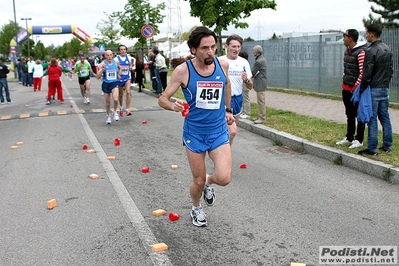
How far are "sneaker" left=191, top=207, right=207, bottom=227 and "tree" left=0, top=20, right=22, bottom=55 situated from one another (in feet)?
303

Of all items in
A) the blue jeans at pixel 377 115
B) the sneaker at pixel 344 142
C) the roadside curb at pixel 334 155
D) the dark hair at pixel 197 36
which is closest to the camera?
the dark hair at pixel 197 36

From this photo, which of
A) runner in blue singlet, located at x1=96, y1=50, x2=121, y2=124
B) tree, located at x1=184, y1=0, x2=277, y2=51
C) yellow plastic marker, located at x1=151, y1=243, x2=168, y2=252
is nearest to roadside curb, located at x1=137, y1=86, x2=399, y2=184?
yellow plastic marker, located at x1=151, y1=243, x2=168, y2=252

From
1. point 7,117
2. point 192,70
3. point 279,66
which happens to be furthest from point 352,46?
point 279,66

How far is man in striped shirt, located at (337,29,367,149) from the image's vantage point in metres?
7.79

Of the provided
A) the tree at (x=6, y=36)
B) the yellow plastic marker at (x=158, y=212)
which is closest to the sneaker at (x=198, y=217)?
the yellow plastic marker at (x=158, y=212)

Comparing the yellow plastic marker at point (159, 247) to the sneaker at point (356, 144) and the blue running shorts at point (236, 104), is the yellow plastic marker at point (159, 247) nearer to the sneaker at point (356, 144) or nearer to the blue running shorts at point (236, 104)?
the blue running shorts at point (236, 104)

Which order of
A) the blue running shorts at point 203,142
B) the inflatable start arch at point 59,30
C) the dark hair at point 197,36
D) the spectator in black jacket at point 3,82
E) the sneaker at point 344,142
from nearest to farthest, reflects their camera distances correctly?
the dark hair at point 197,36, the blue running shorts at point 203,142, the sneaker at point 344,142, the spectator in black jacket at point 3,82, the inflatable start arch at point 59,30

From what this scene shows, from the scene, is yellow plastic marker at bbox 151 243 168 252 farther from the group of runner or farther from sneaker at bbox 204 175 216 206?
the group of runner

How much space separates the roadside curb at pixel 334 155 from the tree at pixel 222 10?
10839mm

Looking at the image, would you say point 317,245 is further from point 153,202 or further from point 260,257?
point 153,202

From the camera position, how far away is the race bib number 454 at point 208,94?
4648 millimetres

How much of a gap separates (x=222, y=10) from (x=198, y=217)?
1733cm

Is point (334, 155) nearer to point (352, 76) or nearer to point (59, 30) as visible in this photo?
point (352, 76)

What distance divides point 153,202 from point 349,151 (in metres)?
3.71
